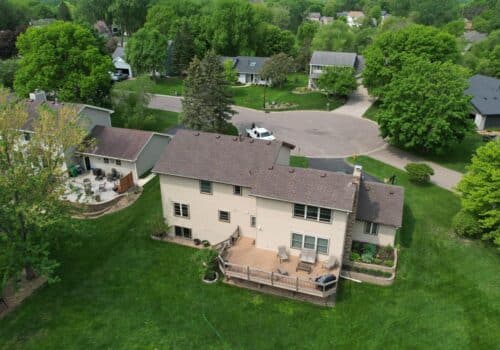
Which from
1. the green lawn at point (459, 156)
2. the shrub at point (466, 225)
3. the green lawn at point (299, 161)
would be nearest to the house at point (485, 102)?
the green lawn at point (459, 156)

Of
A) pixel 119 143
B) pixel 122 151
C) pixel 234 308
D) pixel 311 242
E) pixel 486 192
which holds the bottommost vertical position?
pixel 234 308

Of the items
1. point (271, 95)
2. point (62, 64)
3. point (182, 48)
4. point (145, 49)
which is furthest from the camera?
point (182, 48)

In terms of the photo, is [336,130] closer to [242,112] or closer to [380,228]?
[242,112]

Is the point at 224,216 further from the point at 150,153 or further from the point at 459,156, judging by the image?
the point at 459,156

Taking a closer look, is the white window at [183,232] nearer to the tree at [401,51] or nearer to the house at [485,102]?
the tree at [401,51]

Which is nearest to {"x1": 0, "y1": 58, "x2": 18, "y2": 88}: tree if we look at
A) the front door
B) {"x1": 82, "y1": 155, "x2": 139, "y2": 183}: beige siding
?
the front door

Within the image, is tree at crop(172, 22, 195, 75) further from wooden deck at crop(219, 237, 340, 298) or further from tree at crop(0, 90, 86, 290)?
wooden deck at crop(219, 237, 340, 298)

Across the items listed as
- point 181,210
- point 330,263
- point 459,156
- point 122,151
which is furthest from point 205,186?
point 459,156
